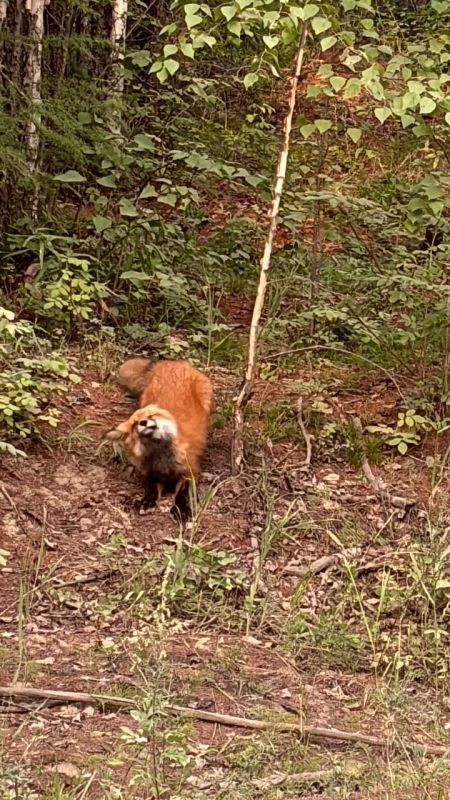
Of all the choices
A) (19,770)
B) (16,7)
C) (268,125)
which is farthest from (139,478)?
(268,125)

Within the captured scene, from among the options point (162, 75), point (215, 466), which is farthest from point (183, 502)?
point (162, 75)

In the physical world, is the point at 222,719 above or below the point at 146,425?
below

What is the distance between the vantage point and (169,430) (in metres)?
6.22

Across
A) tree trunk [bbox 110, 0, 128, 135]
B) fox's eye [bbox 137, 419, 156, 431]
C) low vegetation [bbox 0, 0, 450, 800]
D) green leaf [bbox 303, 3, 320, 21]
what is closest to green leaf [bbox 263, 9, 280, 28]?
low vegetation [bbox 0, 0, 450, 800]

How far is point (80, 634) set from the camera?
4.90 m

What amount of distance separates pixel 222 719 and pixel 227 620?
0.89 m

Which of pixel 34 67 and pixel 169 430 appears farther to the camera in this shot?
pixel 34 67

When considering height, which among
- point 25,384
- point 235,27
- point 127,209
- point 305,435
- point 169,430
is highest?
point 235,27

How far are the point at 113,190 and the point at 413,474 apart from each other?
3805 millimetres

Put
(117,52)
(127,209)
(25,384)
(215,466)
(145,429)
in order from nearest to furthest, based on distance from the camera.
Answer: (25,384) < (145,429) < (215,466) < (127,209) < (117,52)

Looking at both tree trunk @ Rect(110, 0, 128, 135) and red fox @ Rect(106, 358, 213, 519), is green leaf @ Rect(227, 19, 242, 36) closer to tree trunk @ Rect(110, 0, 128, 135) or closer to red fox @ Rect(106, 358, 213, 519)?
red fox @ Rect(106, 358, 213, 519)

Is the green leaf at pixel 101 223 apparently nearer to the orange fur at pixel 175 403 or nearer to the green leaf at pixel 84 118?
the green leaf at pixel 84 118

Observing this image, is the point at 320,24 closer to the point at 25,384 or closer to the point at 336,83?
the point at 336,83

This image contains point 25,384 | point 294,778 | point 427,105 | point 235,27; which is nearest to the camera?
point 294,778
